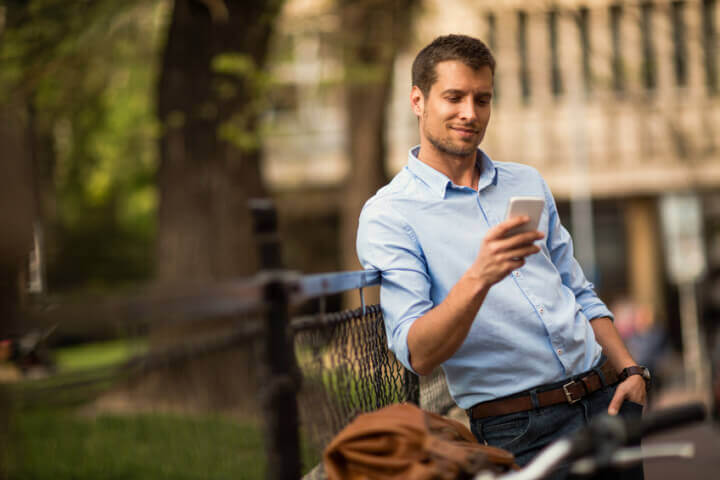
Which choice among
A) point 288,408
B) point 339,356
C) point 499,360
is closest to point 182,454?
point 339,356

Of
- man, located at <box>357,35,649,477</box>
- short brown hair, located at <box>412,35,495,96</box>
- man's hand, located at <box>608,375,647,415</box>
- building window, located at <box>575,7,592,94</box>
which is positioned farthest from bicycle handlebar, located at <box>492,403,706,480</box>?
building window, located at <box>575,7,592,94</box>

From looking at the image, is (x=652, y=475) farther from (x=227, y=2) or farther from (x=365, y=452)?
(x=365, y=452)

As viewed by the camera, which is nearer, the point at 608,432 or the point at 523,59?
the point at 608,432

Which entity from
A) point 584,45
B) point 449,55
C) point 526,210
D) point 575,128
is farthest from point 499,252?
point 575,128

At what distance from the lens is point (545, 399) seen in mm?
3033

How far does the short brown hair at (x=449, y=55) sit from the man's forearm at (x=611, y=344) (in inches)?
36.2

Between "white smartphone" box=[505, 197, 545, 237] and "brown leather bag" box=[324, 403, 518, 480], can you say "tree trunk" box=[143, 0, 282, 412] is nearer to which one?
"white smartphone" box=[505, 197, 545, 237]

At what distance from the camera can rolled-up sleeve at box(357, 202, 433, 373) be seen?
2857 millimetres

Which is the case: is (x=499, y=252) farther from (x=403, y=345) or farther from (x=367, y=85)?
(x=367, y=85)

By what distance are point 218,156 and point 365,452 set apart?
30.7ft

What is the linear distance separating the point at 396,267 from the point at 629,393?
33.9 inches

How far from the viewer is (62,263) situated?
37.9 meters

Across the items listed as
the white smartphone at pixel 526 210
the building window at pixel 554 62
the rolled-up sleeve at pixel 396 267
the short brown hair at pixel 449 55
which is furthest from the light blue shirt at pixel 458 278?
the building window at pixel 554 62

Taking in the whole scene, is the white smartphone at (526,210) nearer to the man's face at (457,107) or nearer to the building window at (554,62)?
the man's face at (457,107)
